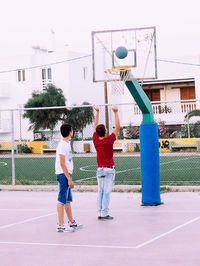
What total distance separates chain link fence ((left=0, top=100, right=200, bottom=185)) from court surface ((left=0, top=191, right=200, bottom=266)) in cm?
470

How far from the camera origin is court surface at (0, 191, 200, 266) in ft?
27.3

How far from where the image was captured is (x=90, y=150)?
33.2 metres

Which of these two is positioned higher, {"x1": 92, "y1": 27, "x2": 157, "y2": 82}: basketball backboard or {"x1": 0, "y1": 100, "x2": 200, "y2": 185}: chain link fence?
{"x1": 92, "y1": 27, "x2": 157, "y2": 82}: basketball backboard

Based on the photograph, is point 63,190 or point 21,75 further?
point 21,75

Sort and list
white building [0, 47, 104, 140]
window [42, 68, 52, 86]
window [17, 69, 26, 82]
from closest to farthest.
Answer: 1. white building [0, 47, 104, 140]
2. window [42, 68, 52, 86]
3. window [17, 69, 26, 82]

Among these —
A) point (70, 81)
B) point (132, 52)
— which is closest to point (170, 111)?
point (70, 81)

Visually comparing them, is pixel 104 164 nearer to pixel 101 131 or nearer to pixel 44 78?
pixel 101 131

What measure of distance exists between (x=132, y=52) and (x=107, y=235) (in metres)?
4.51

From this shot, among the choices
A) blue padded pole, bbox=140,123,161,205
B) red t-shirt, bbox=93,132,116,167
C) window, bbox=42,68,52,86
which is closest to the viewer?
red t-shirt, bbox=93,132,116,167

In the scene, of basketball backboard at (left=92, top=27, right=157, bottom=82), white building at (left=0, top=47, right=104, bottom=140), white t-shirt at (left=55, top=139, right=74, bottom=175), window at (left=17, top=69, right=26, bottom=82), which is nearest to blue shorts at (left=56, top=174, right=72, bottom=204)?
white t-shirt at (left=55, top=139, right=74, bottom=175)

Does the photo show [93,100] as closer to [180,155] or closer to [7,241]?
[180,155]

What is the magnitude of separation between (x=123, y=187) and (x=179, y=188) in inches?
60.0

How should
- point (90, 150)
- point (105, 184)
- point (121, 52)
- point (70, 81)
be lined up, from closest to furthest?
point (105, 184) → point (121, 52) → point (90, 150) → point (70, 81)

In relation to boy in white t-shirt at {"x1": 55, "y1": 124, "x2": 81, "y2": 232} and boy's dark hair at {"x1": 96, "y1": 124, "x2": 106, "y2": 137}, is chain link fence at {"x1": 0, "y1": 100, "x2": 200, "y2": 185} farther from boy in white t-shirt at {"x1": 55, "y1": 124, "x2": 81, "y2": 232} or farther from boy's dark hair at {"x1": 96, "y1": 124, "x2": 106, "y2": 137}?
boy in white t-shirt at {"x1": 55, "y1": 124, "x2": 81, "y2": 232}
